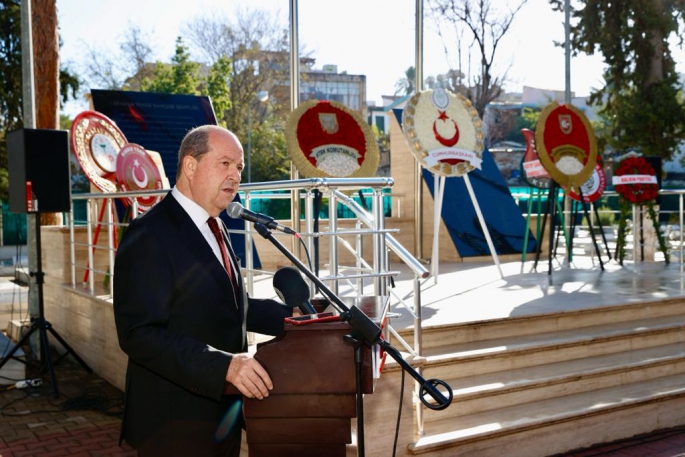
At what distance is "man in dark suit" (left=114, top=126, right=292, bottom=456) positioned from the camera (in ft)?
6.40

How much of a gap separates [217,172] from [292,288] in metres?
0.39

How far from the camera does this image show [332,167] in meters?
6.62

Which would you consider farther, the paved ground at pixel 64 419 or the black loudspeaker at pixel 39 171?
the black loudspeaker at pixel 39 171

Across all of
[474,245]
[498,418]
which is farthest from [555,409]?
[474,245]

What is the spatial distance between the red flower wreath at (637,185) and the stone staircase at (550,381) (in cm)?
385

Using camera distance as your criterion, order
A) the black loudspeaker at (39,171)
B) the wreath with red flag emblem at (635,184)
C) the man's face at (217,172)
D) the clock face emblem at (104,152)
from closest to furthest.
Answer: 1. the man's face at (217,172)
2. the black loudspeaker at (39,171)
3. the clock face emblem at (104,152)
4. the wreath with red flag emblem at (635,184)

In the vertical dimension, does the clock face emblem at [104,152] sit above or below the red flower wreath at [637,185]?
above

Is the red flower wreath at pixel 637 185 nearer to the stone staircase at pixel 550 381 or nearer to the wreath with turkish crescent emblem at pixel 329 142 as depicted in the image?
the stone staircase at pixel 550 381

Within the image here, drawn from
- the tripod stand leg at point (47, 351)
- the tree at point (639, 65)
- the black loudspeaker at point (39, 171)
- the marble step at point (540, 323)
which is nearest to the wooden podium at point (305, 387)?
the marble step at point (540, 323)

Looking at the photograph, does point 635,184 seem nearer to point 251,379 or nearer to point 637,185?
point 637,185

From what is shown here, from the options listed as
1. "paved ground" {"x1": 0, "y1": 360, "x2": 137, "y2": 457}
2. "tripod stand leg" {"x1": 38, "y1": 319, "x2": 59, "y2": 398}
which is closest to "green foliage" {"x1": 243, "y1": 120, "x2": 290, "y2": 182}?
"tripod stand leg" {"x1": 38, "y1": 319, "x2": 59, "y2": 398}

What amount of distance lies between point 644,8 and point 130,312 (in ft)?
52.0

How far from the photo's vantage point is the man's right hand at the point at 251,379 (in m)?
1.83

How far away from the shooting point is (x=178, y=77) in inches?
1074
